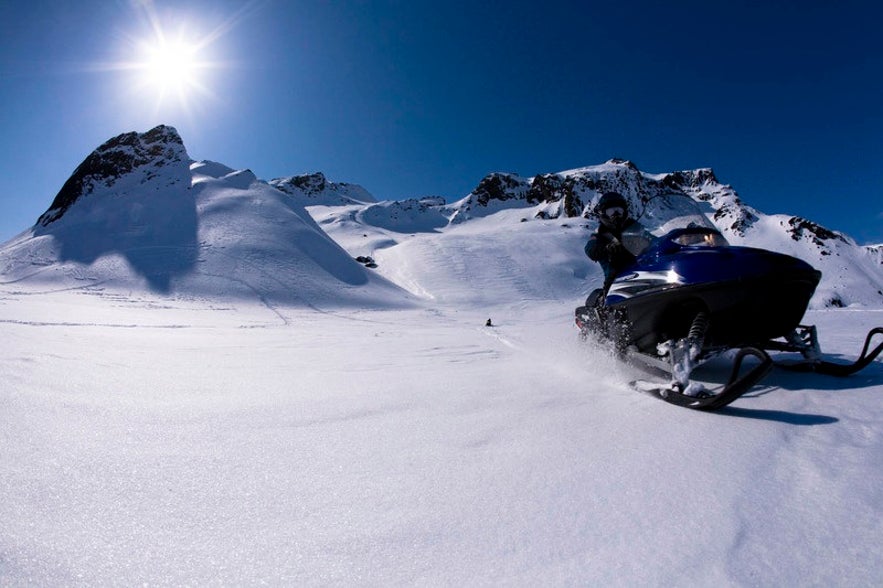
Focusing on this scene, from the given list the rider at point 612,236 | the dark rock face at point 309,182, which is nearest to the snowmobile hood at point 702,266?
the rider at point 612,236

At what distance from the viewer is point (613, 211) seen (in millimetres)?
4082

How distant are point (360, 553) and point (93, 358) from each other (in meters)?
3.60

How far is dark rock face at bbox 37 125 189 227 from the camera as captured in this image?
3841cm

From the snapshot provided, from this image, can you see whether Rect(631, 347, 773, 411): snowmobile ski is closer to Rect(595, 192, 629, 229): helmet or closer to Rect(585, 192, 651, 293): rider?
Rect(585, 192, 651, 293): rider

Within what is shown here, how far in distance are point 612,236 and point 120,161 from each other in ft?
169

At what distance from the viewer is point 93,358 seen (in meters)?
3.47

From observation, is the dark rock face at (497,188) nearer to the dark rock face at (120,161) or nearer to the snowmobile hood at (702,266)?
the dark rock face at (120,161)

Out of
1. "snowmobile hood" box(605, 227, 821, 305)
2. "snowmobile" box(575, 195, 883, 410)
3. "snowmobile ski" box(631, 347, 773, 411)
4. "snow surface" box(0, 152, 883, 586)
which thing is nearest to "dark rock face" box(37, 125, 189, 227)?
"snow surface" box(0, 152, 883, 586)

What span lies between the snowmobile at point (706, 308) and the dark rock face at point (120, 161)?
44.5m

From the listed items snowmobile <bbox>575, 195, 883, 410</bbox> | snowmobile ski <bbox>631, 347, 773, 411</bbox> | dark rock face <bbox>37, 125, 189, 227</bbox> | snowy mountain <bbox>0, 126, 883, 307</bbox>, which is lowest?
snowmobile ski <bbox>631, 347, 773, 411</bbox>

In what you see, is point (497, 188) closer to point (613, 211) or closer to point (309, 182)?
point (309, 182)

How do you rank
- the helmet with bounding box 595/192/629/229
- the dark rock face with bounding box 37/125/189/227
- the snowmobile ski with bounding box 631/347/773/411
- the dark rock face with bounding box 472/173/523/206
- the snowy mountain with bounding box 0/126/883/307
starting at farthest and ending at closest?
the dark rock face with bounding box 472/173/523/206 → the dark rock face with bounding box 37/125/189/227 → the snowy mountain with bounding box 0/126/883/307 → the helmet with bounding box 595/192/629/229 → the snowmobile ski with bounding box 631/347/773/411

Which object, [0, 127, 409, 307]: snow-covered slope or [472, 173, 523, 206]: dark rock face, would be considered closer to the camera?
[0, 127, 409, 307]: snow-covered slope

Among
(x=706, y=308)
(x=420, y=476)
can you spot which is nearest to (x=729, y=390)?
(x=706, y=308)
